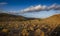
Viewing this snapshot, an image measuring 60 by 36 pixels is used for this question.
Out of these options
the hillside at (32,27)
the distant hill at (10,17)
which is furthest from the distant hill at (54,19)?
the distant hill at (10,17)

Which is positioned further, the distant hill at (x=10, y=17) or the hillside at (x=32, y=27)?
the distant hill at (x=10, y=17)

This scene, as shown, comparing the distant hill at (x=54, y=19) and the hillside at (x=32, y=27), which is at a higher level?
the distant hill at (x=54, y=19)

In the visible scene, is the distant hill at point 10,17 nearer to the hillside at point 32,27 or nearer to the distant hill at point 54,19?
the hillside at point 32,27

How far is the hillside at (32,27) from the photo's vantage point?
4.43 m

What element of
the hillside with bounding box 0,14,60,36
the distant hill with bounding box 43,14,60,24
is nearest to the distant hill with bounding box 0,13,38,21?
the hillside with bounding box 0,14,60,36

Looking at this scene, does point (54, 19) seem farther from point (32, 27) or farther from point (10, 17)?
point (10, 17)

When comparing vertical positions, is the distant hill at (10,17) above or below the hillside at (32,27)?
above

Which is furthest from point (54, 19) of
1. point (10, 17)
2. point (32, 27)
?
point (10, 17)

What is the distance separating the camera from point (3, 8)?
455 cm

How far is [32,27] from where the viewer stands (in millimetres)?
4492

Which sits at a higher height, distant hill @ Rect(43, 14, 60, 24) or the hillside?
distant hill @ Rect(43, 14, 60, 24)

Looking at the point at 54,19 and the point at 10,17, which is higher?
the point at 10,17

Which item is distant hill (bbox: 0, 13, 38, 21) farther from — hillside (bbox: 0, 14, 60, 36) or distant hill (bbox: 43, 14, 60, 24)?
distant hill (bbox: 43, 14, 60, 24)

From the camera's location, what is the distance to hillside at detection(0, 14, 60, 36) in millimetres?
4426
